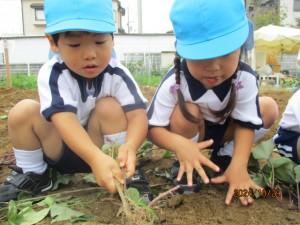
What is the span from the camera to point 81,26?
1.29 m

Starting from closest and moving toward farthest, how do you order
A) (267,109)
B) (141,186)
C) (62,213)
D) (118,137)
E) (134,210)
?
(134,210) < (62,213) < (141,186) < (118,137) < (267,109)

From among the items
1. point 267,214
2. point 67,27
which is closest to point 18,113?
point 67,27

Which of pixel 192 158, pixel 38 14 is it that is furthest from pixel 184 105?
pixel 38 14

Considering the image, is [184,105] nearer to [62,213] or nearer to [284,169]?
[284,169]

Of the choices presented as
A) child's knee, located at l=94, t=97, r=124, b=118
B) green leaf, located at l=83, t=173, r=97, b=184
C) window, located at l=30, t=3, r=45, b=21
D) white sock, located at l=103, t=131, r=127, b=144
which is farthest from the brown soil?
window, located at l=30, t=3, r=45, b=21

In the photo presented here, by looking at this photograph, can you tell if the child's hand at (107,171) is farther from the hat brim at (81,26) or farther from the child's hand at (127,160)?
the hat brim at (81,26)

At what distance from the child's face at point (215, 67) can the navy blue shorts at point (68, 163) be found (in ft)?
2.15

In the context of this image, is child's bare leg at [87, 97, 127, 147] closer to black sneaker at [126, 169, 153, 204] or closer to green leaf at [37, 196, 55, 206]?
black sneaker at [126, 169, 153, 204]

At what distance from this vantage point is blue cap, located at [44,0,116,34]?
1.31 metres

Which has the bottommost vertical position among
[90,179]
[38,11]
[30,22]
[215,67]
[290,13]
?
[90,179]

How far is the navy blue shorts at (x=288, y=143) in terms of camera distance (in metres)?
1.71

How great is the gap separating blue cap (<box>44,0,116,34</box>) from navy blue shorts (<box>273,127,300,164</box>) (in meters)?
0.98

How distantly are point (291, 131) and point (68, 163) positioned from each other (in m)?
1.06
